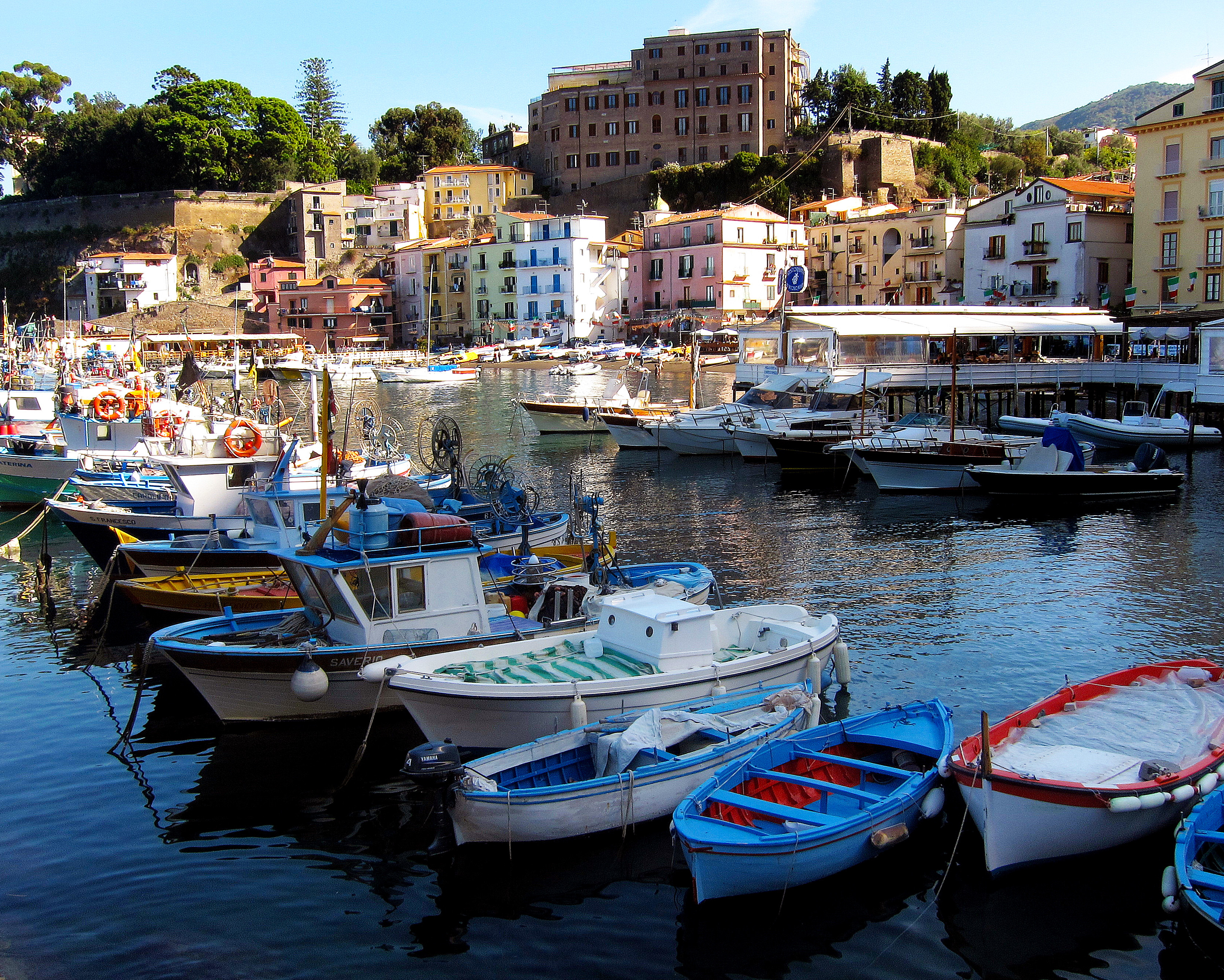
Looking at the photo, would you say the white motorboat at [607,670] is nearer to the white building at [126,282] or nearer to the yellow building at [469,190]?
the white building at [126,282]

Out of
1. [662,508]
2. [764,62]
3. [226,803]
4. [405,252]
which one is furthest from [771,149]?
[226,803]

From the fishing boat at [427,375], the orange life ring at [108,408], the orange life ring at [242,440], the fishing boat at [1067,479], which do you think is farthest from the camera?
the fishing boat at [427,375]

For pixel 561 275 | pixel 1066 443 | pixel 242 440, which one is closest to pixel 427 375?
pixel 561 275

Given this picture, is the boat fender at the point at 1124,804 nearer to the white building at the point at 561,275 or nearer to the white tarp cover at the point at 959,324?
the white tarp cover at the point at 959,324

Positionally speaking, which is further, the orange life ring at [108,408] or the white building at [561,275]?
the white building at [561,275]

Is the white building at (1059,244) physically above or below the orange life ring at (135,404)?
above

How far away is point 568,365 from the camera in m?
72.8

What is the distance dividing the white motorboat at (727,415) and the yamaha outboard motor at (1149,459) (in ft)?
35.9

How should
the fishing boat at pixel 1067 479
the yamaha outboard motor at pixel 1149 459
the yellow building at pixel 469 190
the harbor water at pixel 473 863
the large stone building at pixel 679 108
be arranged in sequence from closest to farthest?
the harbor water at pixel 473 863 < the fishing boat at pixel 1067 479 < the yamaha outboard motor at pixel 1149 459 < the large stone building at pixel 679 108 < the yellow building at pixel 469 190

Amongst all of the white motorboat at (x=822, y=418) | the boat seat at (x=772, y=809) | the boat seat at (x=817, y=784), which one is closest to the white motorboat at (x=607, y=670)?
the boat seat at (x=817, y=784)

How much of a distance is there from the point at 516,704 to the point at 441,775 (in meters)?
1.54

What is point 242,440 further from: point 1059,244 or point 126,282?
point 126,282

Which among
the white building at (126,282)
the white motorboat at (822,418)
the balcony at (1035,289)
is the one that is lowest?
the white motorboat at (822,418)

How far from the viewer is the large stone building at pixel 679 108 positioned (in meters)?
102
